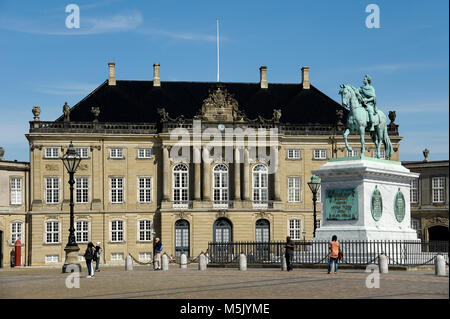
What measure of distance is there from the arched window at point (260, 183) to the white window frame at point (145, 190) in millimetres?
8227

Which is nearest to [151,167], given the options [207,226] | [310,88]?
[207,226]


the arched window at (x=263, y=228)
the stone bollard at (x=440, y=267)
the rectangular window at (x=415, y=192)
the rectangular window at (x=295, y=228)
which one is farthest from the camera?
the rectangular window at (x=415, y=192)

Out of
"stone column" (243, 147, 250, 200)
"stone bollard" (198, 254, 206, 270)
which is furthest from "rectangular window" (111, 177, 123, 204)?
"stone bollard" (198, 254, 206, 270)

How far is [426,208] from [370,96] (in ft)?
123

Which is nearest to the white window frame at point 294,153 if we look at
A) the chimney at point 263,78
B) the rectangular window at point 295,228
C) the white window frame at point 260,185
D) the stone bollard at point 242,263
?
the white window frame at point 260,185

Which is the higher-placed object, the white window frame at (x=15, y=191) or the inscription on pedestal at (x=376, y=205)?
the white window frame at (x=15, y=191)

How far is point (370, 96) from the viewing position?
31453 millimetres

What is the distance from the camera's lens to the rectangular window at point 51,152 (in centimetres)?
6284

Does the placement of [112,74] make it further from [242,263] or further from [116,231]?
[242,263]

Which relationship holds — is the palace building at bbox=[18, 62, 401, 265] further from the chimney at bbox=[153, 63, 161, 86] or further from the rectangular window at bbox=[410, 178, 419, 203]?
the rectangular window at bbox=[410, 178, 419, 203]

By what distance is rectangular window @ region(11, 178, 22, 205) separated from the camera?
62188 mm

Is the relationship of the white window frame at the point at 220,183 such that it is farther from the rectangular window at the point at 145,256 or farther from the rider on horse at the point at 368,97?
the rider on horse at the point at 368,97

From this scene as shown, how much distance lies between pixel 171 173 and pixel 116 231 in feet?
20.2

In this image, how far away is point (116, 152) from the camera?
64.2m
